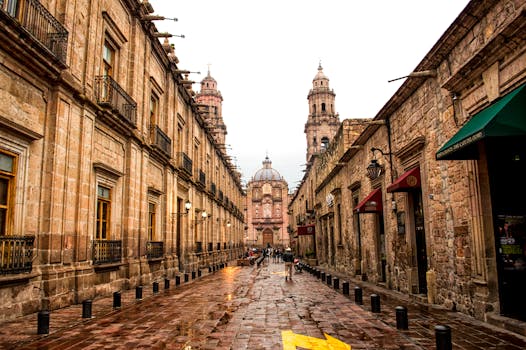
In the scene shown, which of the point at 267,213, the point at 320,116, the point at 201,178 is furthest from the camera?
the point at 267,213

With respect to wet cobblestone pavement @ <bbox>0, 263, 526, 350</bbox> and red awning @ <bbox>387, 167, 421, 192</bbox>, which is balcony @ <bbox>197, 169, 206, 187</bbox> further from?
red awning @ <bbox>387, 167, 421, 192</bbox>

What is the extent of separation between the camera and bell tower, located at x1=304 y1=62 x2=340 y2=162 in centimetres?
6291

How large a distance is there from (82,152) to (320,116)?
55.0 meters

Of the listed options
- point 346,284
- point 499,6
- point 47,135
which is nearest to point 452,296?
point 346,284

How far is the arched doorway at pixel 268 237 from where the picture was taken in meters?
91.5

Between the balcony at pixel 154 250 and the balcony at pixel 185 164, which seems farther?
the balcony at pixel 185 164

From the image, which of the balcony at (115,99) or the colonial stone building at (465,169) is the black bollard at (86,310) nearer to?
the balcony at (115,99)

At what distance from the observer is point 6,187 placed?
852 cm

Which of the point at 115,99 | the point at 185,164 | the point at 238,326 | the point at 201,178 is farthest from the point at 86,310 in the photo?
the point at 201,178

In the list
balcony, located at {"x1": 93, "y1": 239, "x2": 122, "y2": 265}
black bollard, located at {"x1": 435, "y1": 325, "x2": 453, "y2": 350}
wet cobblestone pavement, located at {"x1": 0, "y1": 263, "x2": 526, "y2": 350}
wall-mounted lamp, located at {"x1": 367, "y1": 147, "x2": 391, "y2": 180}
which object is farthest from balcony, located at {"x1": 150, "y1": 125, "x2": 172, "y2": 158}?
black bollard, located at {"x1": 435, "y1": 325, "x2": 453, "y2": 350}

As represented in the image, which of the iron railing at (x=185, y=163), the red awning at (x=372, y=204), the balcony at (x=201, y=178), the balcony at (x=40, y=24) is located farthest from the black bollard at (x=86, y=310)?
the balcony at (x=201, y=178)

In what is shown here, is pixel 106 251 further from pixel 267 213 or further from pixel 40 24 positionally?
pixel 267 213

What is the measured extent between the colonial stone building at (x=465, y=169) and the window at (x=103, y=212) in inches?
365

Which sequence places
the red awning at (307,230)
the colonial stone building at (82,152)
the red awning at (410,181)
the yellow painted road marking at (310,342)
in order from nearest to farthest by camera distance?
the yellow painted road marking at (310,342) → the colonial stone building at (82,152) → the red awning at (410,181) → the red awning at (307,230)
